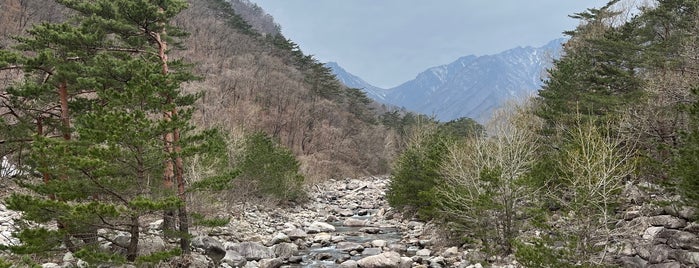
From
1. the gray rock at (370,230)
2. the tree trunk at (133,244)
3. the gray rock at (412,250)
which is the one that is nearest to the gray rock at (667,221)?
the gray rock at (412,250)

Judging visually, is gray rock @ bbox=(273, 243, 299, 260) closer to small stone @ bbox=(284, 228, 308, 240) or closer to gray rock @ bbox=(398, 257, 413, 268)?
small stone @ bbox=(284, 228, 308, 240)

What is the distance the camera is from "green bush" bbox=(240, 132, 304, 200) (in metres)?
29.2

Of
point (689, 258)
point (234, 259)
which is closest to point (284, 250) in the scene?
point (234, 259)

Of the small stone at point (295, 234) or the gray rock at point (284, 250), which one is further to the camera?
the small stone at point (295, 234)

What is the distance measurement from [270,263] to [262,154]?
13305 mm

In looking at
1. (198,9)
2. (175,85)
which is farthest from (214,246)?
(198,9)

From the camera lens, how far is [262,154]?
1170 inches

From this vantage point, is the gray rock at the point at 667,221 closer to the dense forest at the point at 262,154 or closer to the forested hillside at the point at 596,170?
the forested hillside at the point at 596,170

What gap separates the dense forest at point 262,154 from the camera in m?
11.3

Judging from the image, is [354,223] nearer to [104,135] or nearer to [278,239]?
[278,239]

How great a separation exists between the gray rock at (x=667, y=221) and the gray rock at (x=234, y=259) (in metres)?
14.2

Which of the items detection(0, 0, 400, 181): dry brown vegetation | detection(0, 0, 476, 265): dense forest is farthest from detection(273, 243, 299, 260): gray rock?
detection(0, 0, 400, 181): dry brown vegetation

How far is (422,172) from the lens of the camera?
82.8 feet

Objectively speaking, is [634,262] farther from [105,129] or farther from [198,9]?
[198,9]
